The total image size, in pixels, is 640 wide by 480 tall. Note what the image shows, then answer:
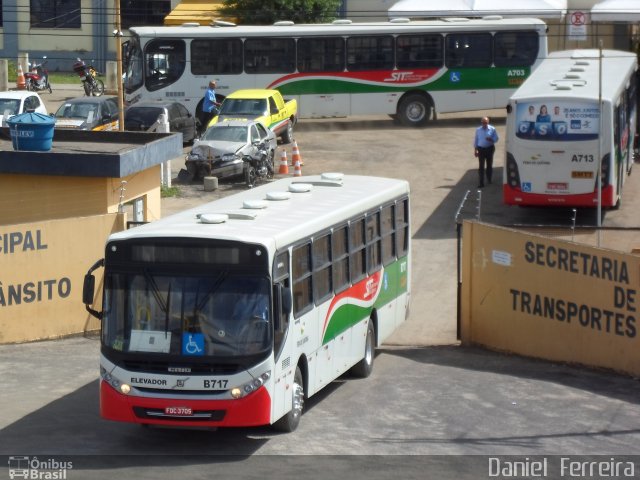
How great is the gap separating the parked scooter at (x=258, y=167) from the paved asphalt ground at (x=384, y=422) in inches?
406

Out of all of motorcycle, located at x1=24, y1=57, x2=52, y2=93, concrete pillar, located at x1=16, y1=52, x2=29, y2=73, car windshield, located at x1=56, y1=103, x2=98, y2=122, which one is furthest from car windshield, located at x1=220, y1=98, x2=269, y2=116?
concrete pillar, located at x1=16, y1=52, x2=29, y2=73

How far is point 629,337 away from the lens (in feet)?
55.0

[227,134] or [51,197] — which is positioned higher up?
[227,134]

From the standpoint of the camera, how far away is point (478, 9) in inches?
1747

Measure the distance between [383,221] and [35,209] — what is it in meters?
6.86

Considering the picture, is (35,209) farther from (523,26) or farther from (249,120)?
(523,26)

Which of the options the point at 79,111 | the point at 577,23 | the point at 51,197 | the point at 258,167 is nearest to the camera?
the point at 51,197

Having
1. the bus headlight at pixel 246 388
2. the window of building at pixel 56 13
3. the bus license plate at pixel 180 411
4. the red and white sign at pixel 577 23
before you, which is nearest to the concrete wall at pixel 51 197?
the bus license plate at pixel 180 411

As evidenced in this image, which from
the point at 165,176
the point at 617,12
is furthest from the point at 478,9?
the point at 165,176

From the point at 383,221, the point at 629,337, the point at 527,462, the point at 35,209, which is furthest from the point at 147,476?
A: the point at 35,209

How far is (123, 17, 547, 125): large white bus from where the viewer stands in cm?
3934

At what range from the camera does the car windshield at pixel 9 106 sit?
33.7 metres

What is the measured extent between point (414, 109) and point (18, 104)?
12898 millimetres

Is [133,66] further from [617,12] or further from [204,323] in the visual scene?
[204,323]
